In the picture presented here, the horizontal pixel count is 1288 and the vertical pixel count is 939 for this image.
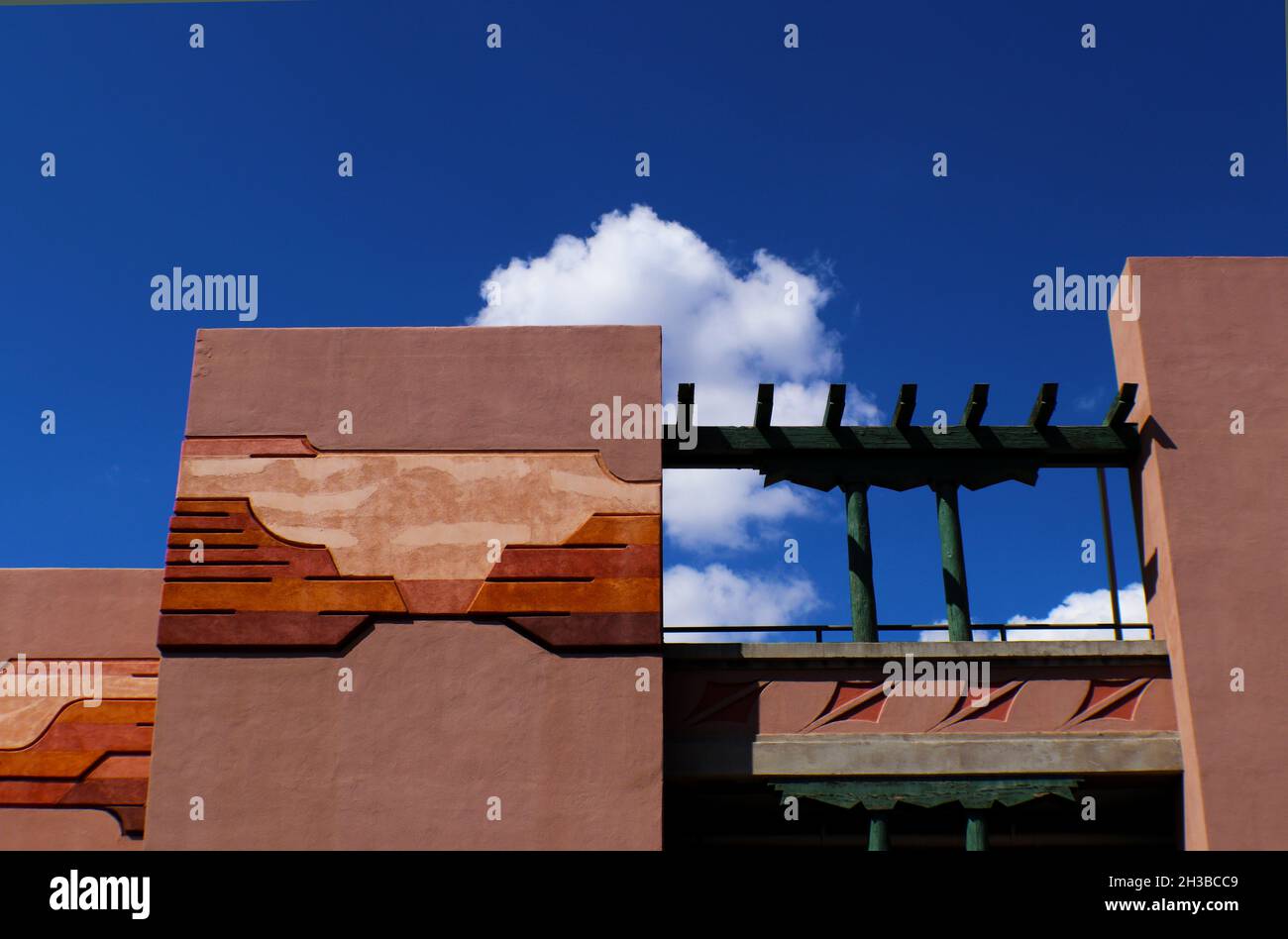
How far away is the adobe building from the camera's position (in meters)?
11.9

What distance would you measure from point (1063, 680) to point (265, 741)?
8104mm

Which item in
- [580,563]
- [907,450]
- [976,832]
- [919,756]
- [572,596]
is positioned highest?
[907,450]

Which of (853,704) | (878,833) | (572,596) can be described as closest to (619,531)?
(572,596)

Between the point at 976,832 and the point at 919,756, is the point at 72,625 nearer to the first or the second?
the point at 919,756

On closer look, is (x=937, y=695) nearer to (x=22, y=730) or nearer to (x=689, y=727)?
(x=689, y=727)

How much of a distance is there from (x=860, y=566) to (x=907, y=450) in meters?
1.40

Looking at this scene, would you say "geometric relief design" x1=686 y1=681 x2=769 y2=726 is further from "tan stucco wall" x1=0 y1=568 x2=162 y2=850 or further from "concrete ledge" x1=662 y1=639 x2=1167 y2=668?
"tan stucco wall" x1=0 y1=568 x2=162 y2=850

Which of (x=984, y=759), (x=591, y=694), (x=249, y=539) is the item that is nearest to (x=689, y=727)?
(x=591, y=694)

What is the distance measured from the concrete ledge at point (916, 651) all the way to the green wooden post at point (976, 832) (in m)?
1.57

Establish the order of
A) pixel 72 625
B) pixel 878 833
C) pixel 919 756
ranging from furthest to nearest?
pixel 72 625
pixel 919 756
pixel 878 833

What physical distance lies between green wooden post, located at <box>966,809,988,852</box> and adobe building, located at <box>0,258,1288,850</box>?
0.04 m

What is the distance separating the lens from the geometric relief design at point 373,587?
12.3 meters

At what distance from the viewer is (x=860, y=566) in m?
13.2

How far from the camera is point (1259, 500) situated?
12773 mm
